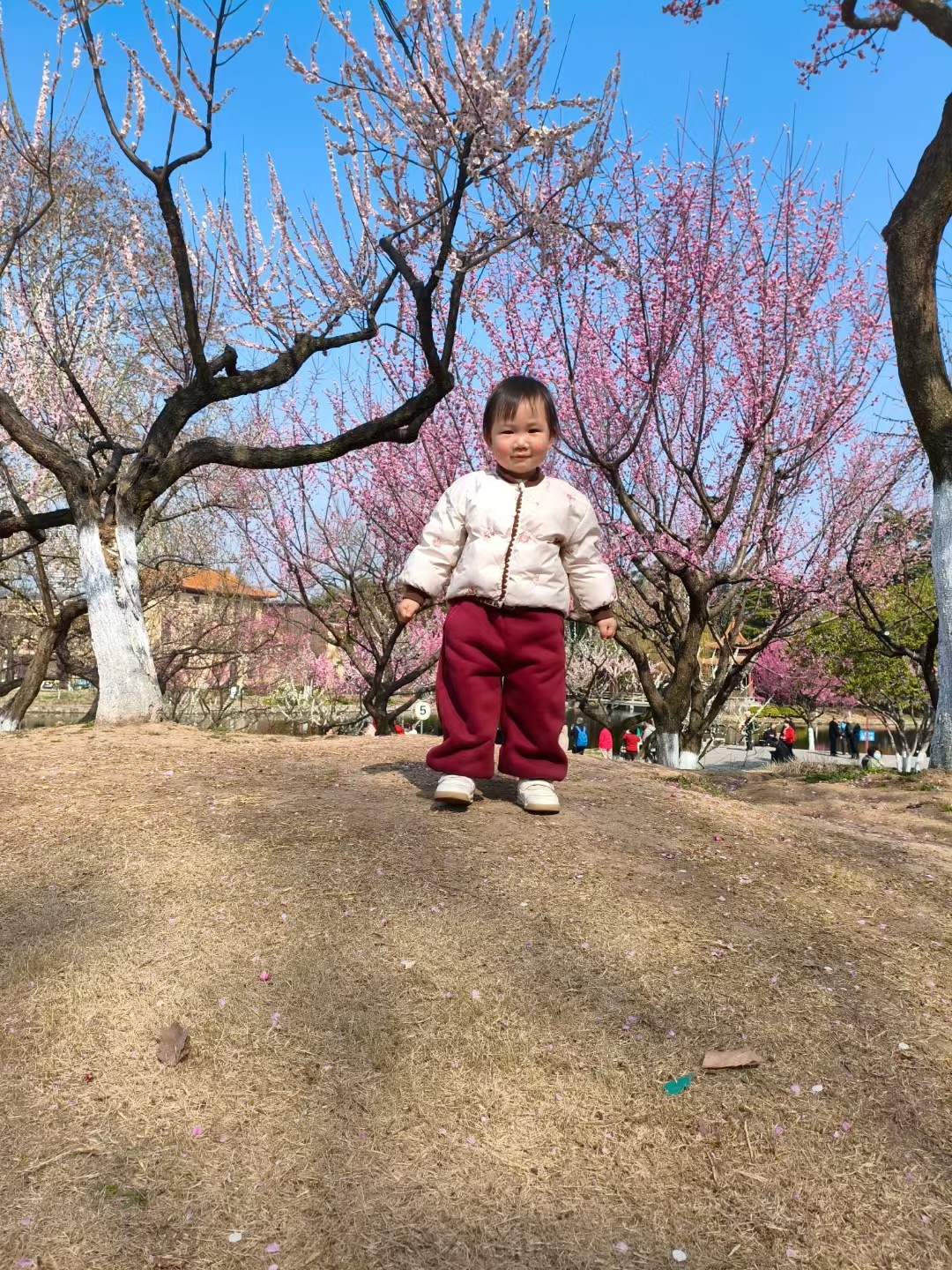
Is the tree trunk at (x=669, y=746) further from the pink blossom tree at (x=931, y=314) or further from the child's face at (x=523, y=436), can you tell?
the child's face at (x=523, y=436)

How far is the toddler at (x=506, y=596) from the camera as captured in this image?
360 centimetres

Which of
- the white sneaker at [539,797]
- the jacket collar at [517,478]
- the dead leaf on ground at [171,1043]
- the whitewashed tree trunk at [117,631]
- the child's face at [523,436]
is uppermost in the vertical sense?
the child's face at [523,436]

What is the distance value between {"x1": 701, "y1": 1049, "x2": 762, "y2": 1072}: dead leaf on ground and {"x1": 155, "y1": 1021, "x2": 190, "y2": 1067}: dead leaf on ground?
1.43m

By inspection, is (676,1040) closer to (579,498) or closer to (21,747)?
(579,498)

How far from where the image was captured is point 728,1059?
83.7 inches

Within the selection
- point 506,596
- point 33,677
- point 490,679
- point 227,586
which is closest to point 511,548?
point 506,596

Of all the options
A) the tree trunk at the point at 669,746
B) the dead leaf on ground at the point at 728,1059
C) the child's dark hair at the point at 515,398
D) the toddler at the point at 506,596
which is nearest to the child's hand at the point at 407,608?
the toddler at the point at 506,596

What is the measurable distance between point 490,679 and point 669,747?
570 centimetres

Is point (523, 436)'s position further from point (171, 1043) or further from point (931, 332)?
point (931, 332)

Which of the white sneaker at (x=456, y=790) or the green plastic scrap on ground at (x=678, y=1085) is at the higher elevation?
the white sneaker at (x=456, y=790)

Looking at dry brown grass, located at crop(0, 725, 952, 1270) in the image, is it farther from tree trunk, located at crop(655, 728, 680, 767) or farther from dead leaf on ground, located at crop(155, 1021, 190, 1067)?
tree trunk, located at crop(655, 728, 680, 767)

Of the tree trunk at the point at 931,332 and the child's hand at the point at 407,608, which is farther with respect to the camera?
A: the tree trunk at the point at 931,332

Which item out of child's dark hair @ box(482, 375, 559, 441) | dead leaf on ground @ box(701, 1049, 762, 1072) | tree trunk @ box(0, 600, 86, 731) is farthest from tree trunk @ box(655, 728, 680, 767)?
tree trunk @ box(0, 600, 86, 731)

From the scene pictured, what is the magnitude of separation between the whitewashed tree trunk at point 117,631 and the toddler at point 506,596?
311 cm
